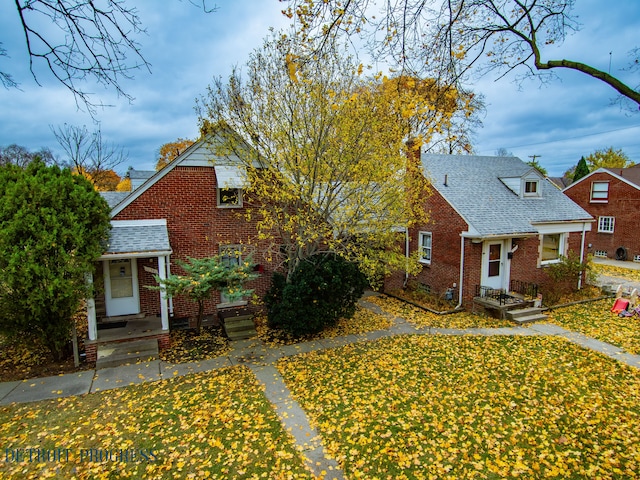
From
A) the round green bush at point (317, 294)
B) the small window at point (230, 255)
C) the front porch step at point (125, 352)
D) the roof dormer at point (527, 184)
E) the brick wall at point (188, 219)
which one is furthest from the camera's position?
the roof dormer at point (527, 184)

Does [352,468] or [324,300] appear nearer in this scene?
[352,468]

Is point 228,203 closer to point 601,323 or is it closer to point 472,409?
point 472,409

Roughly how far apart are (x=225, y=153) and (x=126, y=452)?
8449 millimetres

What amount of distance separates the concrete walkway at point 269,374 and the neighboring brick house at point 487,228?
3.02m

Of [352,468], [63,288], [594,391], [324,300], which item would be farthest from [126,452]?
[594,391]

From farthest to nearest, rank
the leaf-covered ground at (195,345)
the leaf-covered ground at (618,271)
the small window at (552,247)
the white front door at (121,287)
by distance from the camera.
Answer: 1. the leaf-covered ground at (618,271)
2. the small window at (552,247)
3. the white front door at (121,287)
4. the leaf-covered ground at (195,345)

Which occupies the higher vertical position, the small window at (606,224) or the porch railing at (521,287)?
the small window at (606,224)

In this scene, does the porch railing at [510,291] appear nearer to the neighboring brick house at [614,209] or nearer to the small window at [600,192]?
the neighboring brick house at [614,209]

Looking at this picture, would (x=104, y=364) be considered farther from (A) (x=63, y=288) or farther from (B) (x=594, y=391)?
(B) (x=594, y=391)

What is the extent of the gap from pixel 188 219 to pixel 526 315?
1285 centimetres

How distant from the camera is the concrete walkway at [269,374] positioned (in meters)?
6.53

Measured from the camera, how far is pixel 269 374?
29.6ft

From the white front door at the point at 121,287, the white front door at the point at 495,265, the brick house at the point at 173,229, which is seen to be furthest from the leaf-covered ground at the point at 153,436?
the white front door at the point at 495,265

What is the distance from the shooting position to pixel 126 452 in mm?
6023
